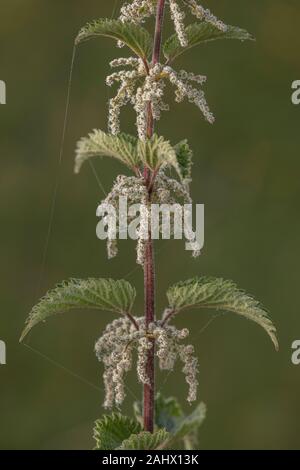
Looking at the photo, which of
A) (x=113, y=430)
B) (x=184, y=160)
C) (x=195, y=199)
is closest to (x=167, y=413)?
(x=113, y=430)

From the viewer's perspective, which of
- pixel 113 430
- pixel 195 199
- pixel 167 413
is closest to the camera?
pixel 113 430

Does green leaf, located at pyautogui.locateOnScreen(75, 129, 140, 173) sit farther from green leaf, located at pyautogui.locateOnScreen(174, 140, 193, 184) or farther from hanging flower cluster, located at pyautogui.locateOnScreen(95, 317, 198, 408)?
hanging flower cluster, located at pyautogui.locateOnScreen(95, 317, 198, 408)

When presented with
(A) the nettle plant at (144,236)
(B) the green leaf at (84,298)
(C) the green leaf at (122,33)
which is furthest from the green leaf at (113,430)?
(C) the green leaf at (122,33)

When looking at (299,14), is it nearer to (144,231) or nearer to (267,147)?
(267,147)

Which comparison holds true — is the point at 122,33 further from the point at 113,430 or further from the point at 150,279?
the point at 113,430

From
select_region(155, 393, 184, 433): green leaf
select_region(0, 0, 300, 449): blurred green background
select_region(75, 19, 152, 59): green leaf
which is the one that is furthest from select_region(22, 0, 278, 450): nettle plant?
select_region(0, 0, 300, 449): blurred green background

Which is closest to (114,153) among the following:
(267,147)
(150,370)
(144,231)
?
(144,231)
